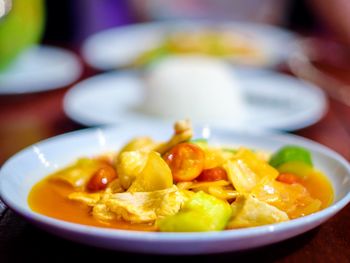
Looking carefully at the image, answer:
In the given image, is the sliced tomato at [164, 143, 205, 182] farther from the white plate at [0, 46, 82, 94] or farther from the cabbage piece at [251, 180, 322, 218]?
the white plate at [0, 46, 82, 94]

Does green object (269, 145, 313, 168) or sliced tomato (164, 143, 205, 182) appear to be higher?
sliced tomato (164, 143, 205, 182)

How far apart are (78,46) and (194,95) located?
1.42 metres

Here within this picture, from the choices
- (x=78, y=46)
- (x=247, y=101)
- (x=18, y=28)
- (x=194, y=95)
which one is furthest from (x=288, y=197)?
(x=78, y=46)

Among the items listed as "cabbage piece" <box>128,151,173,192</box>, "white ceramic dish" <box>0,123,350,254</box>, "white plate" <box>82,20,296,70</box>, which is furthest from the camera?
"white plate" <box>82,20,296,70</box>

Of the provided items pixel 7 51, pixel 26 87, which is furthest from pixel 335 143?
pixel 7 51

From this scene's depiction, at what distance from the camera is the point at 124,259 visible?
890 millimetres

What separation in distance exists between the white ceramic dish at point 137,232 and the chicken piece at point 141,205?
11cm

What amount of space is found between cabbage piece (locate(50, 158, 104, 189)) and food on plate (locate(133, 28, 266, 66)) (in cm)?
158

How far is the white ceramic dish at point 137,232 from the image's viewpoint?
79 centimetres

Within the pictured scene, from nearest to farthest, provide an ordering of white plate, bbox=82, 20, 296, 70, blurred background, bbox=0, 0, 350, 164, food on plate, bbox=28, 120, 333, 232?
1. food on plate, bbox=28, 120, 333, 232
2. blurred background, bbox=0, 0, 350, 164
3. white plate, bbox=82, 20, 296, 70

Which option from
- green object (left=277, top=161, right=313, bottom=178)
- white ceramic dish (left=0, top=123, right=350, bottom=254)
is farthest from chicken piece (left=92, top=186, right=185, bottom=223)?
green object (left=277, top=161, right=313, bottom=178)

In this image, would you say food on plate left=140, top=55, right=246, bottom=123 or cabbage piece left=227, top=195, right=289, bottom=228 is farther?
food on plate left=140, top=55, right=246, bottom=123

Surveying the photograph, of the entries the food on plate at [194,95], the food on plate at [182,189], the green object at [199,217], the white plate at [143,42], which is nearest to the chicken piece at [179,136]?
the food on plate at [182,189]

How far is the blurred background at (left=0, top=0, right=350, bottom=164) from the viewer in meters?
1.87
